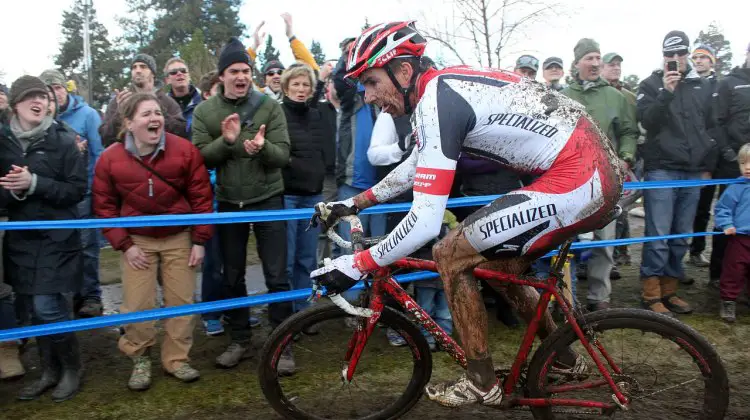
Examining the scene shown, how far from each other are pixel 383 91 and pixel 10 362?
11.8ft

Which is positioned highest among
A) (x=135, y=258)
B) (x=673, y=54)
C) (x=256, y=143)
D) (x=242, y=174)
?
(x=673, y=54)

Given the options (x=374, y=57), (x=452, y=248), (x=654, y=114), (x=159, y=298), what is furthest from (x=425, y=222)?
(x=159, y=298)

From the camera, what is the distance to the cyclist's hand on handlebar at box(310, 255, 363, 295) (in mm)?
3076

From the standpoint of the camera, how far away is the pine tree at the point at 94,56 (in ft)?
180

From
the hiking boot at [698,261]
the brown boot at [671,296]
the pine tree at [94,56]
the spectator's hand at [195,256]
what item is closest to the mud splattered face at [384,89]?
the spectator's hand at [195,256]

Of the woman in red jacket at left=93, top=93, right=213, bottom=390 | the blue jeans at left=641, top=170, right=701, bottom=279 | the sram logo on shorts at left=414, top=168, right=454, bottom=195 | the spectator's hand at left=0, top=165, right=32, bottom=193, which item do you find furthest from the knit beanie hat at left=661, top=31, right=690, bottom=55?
the spectator's hand at left=0, top=165, right=32, bottom=193

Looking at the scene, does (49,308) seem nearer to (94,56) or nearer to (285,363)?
(285,363)

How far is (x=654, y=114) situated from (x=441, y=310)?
118 inches

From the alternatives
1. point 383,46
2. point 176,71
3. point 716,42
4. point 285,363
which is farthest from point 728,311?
point 716,42

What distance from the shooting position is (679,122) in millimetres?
5934

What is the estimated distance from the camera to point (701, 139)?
5953 millimetres

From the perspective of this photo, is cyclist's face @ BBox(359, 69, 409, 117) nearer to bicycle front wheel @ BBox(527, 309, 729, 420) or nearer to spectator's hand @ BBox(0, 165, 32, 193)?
bicycle front wheel @ BBox(527, 309, 729, 420)

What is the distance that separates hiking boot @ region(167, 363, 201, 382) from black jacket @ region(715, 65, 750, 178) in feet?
19.8

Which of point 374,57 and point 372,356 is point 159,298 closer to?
point 372,356
